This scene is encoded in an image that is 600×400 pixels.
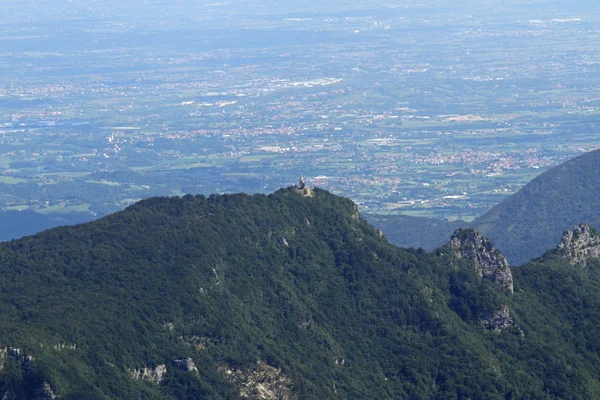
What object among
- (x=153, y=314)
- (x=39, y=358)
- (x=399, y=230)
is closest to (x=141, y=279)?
(x=153, y=314)

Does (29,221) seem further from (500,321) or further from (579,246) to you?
(500,321)

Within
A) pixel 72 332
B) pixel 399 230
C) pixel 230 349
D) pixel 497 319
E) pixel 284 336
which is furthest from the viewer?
pixel 399 230

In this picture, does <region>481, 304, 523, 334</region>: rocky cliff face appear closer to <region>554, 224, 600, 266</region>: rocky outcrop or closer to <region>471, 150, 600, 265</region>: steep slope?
<region>554, 224, 600, 266</region>: rocky outcrop

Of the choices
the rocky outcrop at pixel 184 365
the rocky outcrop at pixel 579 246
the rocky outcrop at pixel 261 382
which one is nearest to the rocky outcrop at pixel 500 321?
the rocky outcrop at pixel 579 246

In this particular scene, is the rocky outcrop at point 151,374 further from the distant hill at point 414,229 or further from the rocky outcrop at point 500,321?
the distant hill at point 414,229

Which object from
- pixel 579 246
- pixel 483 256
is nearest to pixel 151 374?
pixel 483 256

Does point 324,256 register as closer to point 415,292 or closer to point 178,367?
point 415,292

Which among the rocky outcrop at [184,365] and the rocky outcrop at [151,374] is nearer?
the rocky outcrop at [151,374]
